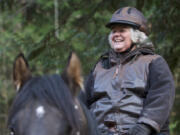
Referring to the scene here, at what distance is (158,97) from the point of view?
373 centimetres

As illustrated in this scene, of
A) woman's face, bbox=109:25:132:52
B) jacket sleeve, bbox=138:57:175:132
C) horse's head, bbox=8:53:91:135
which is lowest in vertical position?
jacket sleeve, bbox=138:57:175:132

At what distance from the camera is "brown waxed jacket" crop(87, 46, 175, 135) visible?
3717 mm

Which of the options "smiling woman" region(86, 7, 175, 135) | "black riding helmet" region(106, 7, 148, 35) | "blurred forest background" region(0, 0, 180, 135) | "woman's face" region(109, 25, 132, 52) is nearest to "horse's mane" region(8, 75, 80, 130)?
"smiling woman" region(86, 7, 175, 135)

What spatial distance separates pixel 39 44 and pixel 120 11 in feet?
7.64

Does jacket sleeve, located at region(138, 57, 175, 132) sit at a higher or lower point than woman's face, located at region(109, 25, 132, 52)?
lower

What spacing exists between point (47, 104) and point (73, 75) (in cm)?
33

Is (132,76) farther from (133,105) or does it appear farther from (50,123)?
(50,123)

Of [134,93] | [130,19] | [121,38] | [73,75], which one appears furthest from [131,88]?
[73,75]

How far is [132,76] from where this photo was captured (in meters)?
3.92

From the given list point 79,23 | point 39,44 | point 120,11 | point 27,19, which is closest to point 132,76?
point 120,11

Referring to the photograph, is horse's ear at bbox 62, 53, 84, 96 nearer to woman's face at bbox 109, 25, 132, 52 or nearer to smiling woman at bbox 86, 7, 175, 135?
smiling woman at bbox 86, 7, 175, 135

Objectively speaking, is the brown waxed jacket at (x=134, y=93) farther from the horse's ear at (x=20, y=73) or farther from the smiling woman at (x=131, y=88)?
the horse's ear at (x=20, y=73)

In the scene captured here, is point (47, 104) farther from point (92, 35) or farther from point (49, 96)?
point (92, 35)

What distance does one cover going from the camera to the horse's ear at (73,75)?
274 centimetres
